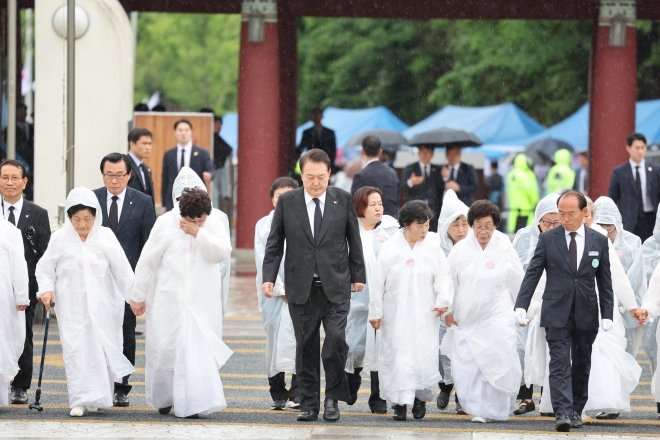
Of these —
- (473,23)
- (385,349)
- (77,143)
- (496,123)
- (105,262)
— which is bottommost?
(385,349)

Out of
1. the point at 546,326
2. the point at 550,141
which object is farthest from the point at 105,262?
the point at 550,141

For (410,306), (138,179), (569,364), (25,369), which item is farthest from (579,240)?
(138,179)

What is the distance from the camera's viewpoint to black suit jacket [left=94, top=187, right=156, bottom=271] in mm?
10336

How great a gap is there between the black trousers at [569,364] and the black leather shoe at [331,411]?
149 centimetres

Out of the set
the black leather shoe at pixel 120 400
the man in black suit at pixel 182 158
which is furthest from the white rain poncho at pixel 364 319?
the man in black suit at pixel 182 158

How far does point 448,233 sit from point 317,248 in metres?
1.52

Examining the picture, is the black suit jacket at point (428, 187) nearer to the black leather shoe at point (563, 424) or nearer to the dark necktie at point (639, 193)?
the dark necktie at point (639, 193)

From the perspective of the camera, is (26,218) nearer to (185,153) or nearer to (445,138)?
(185,153)

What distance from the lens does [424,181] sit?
17047 mm

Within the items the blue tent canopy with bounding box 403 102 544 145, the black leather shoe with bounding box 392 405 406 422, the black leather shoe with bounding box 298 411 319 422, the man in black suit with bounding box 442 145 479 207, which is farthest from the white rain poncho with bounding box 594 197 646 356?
the blue tent canopy with bounding box 403 102 544 145

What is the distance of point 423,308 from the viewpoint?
9.14 meters

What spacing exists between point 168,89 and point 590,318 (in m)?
44.8

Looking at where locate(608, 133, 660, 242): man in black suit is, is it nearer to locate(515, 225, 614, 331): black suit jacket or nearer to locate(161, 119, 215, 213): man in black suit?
locate(161, 119, 215, 213): man in black suit

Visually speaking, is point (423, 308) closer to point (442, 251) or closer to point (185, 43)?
point (442, 251)
